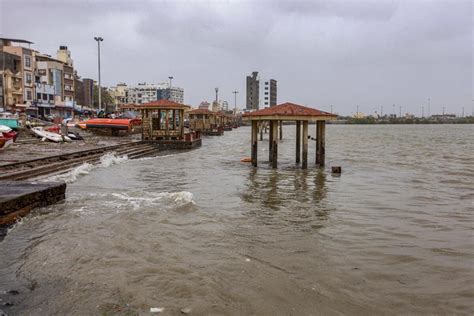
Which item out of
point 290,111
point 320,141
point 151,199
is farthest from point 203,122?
point 151,199

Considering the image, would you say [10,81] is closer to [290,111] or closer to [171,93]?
[290,111]

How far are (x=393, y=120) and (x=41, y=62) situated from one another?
149951mm

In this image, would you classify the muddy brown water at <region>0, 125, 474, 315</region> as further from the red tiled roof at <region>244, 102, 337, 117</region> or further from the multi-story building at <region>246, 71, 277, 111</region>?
the multi-story building at <region>246, 71, 277, 111</region>

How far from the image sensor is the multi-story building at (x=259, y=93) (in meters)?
143

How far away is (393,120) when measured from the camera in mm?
179875

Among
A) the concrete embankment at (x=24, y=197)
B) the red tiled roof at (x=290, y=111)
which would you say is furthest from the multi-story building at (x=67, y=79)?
the concrete embankment at (x=24, y=197)

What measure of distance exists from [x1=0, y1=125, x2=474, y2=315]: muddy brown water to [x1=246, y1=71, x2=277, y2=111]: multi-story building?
132193 millimetres

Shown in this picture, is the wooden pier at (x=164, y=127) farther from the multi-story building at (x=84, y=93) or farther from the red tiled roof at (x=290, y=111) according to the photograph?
the multi-story building at (x=84, y=93)

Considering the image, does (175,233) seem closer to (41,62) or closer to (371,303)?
(371,303)

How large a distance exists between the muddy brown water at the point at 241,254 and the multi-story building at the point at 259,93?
434ft

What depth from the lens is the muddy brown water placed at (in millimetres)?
4438

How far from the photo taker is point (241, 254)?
598 cm

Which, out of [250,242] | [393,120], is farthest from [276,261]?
[393,120]

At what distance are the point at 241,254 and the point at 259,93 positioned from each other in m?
141
